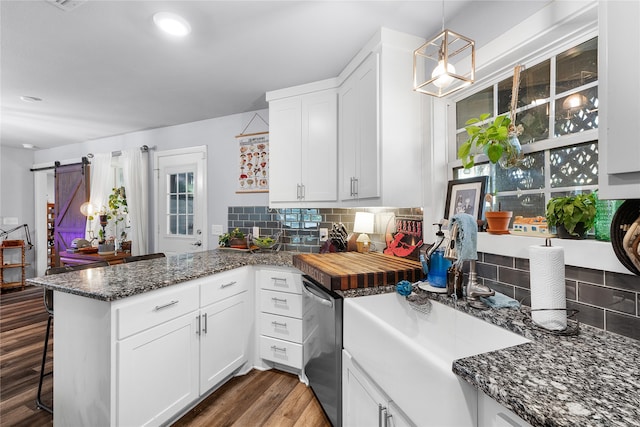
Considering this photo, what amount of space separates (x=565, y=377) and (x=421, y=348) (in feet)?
1.13

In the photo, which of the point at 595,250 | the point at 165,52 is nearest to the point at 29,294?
the point at 165,52

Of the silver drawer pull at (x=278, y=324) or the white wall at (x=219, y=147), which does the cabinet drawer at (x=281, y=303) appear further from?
the white wall at (x=219, y=147)

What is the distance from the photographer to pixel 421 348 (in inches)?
36.0

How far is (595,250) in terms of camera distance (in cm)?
102

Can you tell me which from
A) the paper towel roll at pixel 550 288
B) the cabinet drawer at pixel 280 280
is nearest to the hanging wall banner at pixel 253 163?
the cabinet drawer at pixel 280 280

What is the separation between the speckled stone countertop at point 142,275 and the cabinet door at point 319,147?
25.3 inches

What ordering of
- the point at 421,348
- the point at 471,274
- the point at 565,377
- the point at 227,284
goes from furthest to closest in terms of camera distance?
the point at 227,284 → the point at 471,274 → the point at 421,348 → the point at 565,377

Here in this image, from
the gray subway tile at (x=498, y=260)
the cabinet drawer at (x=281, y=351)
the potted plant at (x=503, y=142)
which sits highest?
the potted plant at (x=503, y=142)

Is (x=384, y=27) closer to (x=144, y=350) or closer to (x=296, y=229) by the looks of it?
(x=296, y=229)

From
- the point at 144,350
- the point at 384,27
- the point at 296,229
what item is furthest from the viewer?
the point at 296,229

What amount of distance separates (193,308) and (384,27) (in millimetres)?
2144

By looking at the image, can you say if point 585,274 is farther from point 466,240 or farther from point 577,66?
point 577,66

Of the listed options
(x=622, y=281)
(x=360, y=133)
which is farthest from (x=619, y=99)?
(x=360, y=133)

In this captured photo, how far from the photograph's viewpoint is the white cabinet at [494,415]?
647mm
